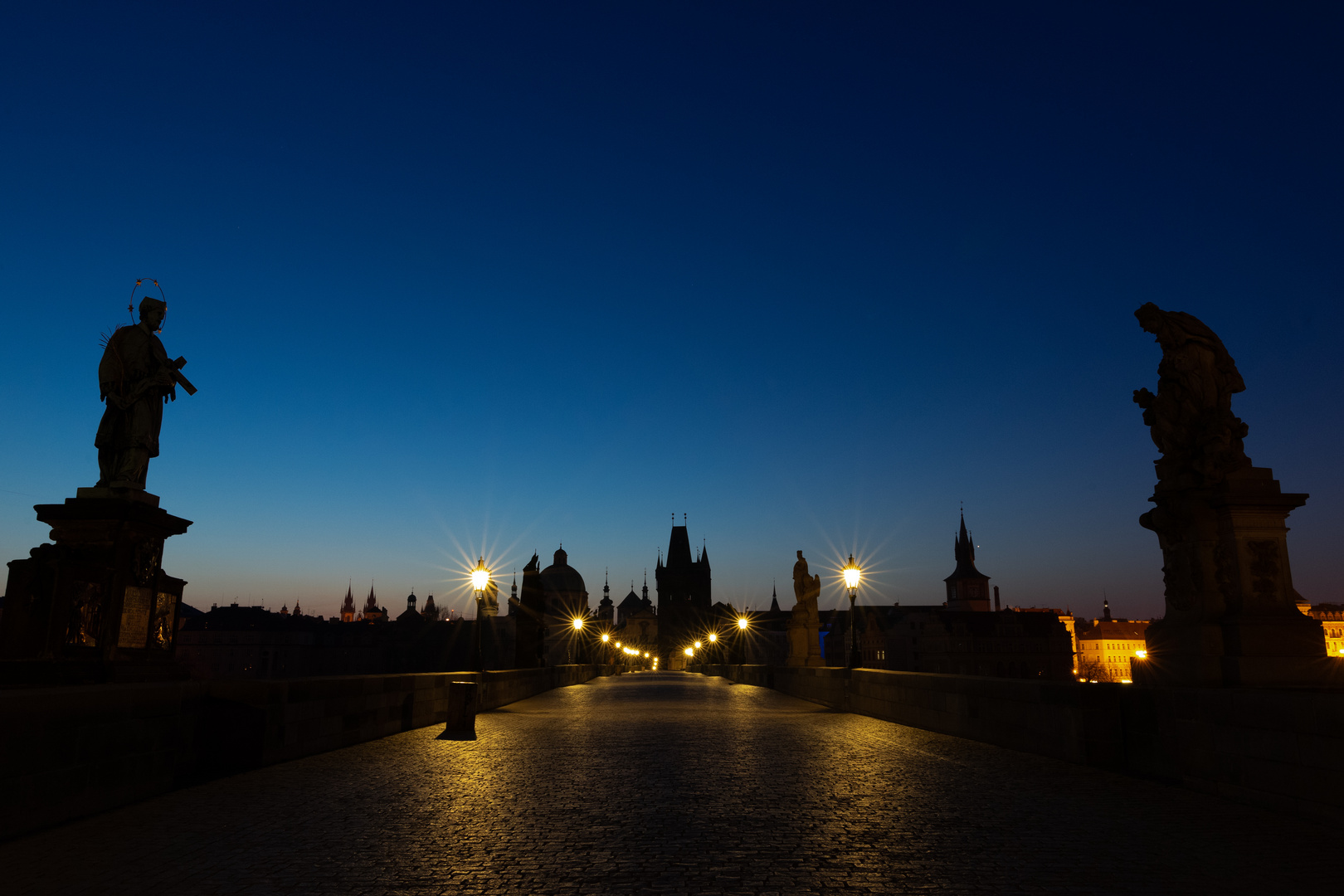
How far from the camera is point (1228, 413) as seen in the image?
9250 mm

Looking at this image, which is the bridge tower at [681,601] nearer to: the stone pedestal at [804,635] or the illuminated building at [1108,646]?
the illuminated building at [1108,646]

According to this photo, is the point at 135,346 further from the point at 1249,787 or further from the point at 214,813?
the point at 1249,787

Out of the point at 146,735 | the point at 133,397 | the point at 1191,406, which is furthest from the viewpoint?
the point at 1191,406

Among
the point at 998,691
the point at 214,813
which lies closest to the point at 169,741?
the point at 214,813

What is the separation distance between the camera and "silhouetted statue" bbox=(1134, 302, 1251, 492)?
893cm

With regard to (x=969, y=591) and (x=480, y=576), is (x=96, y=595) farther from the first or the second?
(x=969, y=591)

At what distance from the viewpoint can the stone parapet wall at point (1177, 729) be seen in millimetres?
5992

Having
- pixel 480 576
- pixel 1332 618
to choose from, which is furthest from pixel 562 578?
pixel 480 576

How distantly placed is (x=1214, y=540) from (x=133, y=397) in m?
11.2

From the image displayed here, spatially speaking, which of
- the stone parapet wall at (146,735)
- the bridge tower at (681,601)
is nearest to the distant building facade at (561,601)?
the bridge tower at (681,601)

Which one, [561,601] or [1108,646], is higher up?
[561,601]

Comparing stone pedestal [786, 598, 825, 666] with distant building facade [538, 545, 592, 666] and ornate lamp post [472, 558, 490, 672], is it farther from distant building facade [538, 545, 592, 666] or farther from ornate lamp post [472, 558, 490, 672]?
distant building facade [538, 545, 592, 666]

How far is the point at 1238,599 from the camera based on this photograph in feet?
27.8

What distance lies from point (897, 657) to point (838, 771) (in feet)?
422
